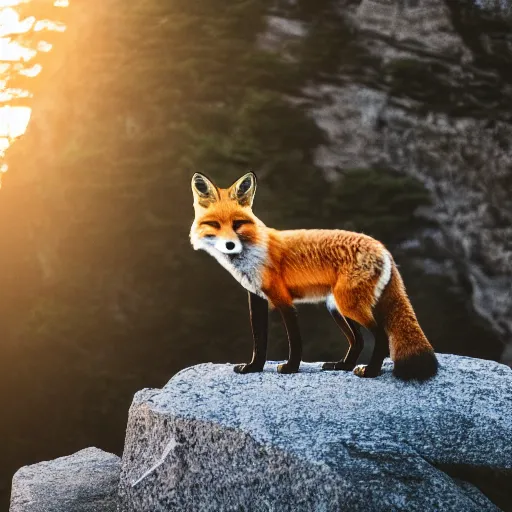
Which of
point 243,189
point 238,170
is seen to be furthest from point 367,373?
point 238,170

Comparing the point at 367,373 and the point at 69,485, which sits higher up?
the point at 367,373

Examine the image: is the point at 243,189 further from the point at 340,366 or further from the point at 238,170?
the point at 238,170

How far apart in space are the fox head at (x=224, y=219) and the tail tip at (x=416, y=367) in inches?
32.8

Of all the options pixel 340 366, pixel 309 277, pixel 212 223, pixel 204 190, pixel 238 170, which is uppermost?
pixel 204 190

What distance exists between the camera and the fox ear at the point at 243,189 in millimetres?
3203

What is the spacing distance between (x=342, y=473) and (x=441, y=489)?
1.33ft

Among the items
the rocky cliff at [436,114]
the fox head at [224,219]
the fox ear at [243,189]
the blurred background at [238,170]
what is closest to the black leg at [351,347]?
the fox head at [224,219]

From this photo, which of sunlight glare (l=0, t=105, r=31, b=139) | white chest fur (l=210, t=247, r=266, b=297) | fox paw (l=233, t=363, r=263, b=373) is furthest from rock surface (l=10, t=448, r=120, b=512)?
sunlight glare (l=0, t=105, r=31, b=139)

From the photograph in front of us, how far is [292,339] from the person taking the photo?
124 inches

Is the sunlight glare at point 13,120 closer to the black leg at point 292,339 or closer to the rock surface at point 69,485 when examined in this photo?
the rock surface at point 69,485

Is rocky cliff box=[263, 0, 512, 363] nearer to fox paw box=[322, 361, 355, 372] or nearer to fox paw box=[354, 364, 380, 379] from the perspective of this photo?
fox paw box=[322, 361, 355, 372]

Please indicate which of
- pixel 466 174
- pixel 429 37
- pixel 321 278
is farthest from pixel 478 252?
pixel 321 278

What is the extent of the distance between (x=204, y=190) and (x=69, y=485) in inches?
72.7

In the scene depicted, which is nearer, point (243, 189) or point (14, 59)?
point (243, 189)
